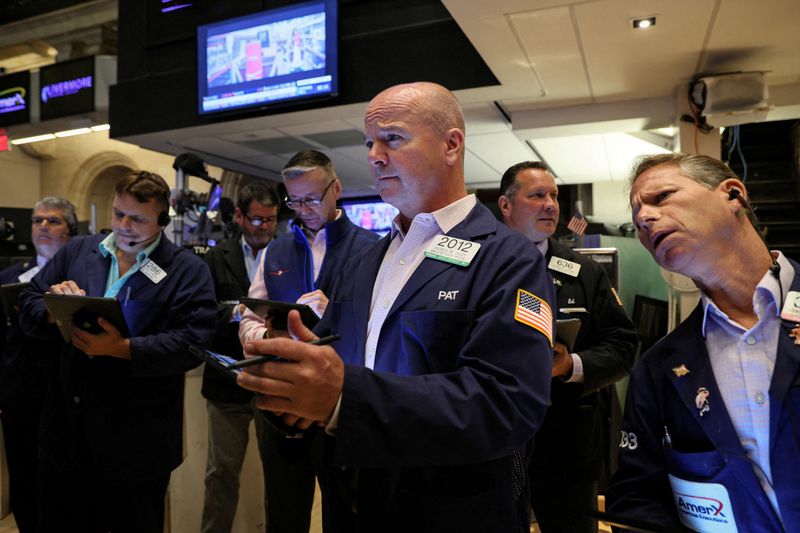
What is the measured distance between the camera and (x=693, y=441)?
3.61 ft

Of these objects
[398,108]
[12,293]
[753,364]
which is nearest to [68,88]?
[12,293]

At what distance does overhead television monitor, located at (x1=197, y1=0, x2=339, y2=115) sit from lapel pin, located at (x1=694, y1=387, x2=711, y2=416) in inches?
163

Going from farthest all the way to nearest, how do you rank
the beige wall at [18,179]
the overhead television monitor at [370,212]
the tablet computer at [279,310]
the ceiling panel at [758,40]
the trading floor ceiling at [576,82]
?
the beige wall at [18,179], the overhead television monitor at [370,212], the trading floor ceiling at [576,82], the ceiling panel at [758,40], the tablet computer at [279,310]

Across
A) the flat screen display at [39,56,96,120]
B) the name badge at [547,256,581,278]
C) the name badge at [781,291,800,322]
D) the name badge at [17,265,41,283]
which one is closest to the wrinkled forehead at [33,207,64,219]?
the name badge at [17,265,41,283]

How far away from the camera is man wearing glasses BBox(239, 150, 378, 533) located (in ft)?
7.12

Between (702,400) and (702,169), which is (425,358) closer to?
(702,400)

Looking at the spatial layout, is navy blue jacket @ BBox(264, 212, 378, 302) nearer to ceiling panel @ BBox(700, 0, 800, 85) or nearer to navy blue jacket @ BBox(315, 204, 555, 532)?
navy blue jacket @ BBox(315, 204, 555, 532)

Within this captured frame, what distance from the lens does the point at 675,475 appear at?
1.10 m

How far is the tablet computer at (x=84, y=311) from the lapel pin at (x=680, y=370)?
1.67 m

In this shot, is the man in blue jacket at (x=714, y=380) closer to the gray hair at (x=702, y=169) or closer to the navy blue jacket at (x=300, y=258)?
the gray hair at (x=702, y=169)

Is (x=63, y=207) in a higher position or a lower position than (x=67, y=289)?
higher

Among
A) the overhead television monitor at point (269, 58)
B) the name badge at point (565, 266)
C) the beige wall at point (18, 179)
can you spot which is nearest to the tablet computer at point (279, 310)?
the name badge at point (565, 266)

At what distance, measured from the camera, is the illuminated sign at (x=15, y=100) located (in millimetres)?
6863

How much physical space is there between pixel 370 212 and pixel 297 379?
8.07 meters
